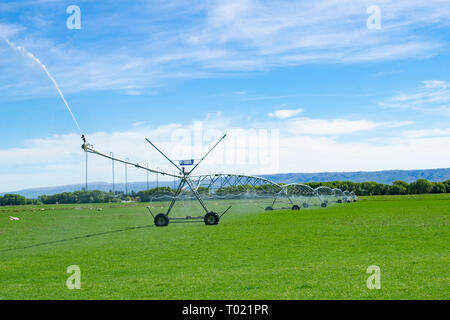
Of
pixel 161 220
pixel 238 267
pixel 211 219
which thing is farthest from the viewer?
pixel 161 220

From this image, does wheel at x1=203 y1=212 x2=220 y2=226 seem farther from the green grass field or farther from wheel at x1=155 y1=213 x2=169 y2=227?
the green grass field

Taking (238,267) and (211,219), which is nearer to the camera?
(238,267)

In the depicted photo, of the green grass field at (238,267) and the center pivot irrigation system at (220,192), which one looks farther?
the center pivot irrigation system at (220,192)

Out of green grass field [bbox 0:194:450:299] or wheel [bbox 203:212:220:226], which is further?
wheel [bbox 203:212:220:226]

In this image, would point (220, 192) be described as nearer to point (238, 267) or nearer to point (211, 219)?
point (211, 219)

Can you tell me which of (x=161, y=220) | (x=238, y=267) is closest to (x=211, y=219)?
(x=161, y=220)

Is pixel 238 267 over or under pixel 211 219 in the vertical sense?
over

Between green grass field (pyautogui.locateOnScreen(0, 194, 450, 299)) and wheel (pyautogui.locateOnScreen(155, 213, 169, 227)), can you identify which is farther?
wheel (pyautogui.locateOnScreen(155, 213, 169, 227))

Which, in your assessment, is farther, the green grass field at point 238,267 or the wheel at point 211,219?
the wheel at point 211,219

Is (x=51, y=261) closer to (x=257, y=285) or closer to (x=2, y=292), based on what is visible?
(x=2, y=292)

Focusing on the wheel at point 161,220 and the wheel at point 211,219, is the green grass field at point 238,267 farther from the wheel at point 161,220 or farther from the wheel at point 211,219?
the wheel at point 161,220

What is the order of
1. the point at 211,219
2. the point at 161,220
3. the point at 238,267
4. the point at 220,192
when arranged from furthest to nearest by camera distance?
the point at 220,192
the point at 161,220
the point at 211,219
the point at 238,267

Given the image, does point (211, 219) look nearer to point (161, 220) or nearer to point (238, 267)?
point (161, 220)
